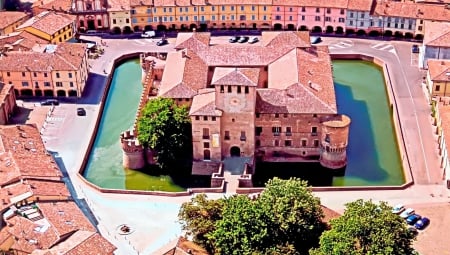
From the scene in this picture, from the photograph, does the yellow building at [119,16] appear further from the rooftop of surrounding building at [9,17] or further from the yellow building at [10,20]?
the rooftop of surrounding building at [9,17]

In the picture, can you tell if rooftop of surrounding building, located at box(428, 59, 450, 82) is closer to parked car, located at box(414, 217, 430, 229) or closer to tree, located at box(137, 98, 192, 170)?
parked car, located at box(414, 217, 430, 229)

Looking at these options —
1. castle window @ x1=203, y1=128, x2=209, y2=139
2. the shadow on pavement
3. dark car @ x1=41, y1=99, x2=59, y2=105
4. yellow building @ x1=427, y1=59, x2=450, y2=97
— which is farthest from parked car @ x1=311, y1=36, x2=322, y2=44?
the shadow on pavement

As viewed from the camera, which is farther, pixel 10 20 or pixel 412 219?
pixel 10 20

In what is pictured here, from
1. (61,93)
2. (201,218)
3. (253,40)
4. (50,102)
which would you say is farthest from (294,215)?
(253,40)

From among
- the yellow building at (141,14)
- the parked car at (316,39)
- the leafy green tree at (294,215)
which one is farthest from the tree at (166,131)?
the yellow building at (141,14)

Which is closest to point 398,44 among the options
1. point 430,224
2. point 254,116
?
point 254,116

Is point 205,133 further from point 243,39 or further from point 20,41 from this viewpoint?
point 20,41
